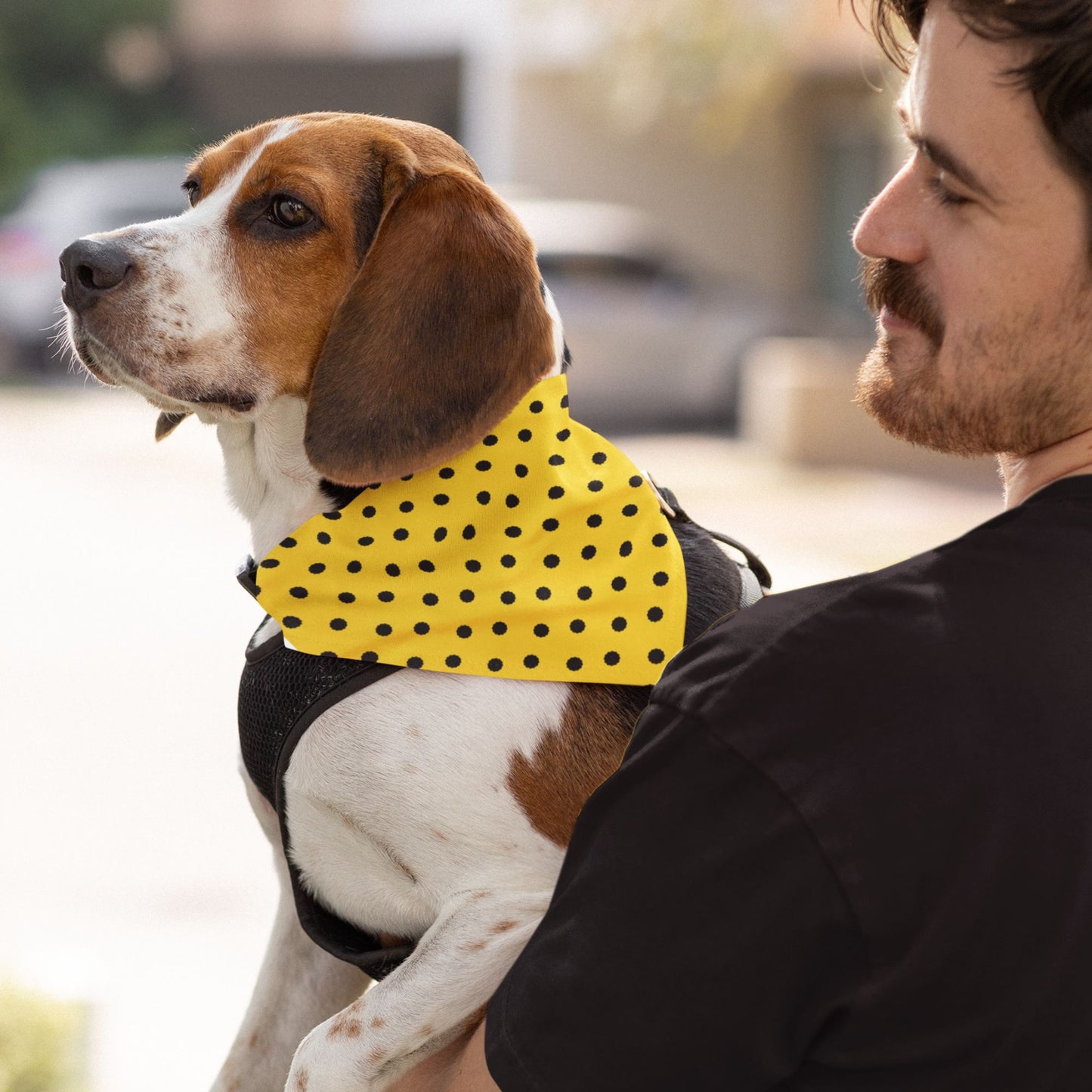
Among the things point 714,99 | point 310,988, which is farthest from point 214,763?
point 714,99

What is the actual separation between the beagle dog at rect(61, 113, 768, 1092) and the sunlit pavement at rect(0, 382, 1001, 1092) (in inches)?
57.5

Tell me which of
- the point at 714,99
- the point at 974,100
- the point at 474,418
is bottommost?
the point at 714,99

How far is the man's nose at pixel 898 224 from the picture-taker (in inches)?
61.4

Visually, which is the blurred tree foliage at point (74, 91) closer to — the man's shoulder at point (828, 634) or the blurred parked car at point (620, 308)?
the blurred parked car at point (620, 308)

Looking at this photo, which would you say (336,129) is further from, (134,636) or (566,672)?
(134,636)

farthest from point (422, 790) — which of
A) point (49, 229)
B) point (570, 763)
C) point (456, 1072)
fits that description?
point (49, 229)

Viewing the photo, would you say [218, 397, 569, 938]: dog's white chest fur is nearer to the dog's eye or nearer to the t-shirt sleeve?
the t-shirt sleeve

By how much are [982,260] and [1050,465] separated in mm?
228

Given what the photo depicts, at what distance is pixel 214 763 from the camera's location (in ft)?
19.9

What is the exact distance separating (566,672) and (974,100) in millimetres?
901

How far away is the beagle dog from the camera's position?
1949mm

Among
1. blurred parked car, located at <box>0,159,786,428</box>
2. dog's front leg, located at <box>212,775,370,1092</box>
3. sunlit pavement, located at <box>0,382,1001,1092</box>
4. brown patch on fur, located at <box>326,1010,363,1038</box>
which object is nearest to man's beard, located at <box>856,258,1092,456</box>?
brown patch on fur, located at <box>326,1010,363,1038</box>

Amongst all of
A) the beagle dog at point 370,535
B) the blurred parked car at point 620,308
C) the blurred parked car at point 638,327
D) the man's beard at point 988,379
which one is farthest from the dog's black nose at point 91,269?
the blurred parked car at point 638,327

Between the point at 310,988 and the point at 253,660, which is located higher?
the point at 253,660
